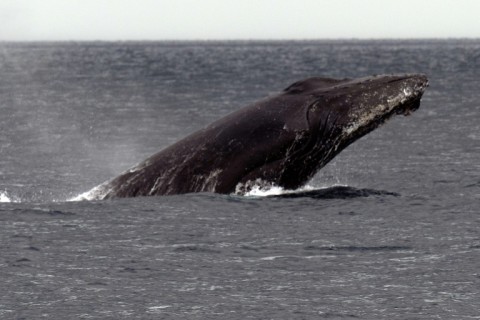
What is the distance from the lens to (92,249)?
1917 cm

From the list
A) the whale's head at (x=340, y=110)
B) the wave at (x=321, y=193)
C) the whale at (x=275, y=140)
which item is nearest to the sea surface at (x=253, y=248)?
the wave at (x=321, y=193)

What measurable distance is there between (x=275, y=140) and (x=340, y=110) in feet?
5.02

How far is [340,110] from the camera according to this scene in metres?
22.8

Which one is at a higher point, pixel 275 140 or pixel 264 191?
pixel 275 140

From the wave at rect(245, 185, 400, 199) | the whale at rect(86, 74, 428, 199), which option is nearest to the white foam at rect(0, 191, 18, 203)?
the whale at rect(86, 74, 428, 199)

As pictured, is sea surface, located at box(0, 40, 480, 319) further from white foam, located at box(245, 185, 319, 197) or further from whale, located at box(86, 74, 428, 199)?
whale, located at box(86, 74, 428, 199)

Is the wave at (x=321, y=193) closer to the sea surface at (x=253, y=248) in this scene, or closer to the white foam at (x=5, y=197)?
the sea surface at (x=253, y=248)

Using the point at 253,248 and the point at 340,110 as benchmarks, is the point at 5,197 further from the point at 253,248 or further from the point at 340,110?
the point at 253,248

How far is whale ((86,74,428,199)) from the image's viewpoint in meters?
22.5

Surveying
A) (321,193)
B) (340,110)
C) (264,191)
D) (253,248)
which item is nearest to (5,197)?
(264,191)

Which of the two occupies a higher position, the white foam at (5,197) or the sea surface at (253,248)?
the sea surface at (253,248)

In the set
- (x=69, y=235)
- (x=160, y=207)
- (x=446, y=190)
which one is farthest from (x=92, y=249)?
(x=446, y=190)

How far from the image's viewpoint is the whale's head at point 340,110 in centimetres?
2278

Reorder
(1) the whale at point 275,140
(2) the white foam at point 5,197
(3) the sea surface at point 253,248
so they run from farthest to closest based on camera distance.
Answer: (2) the white foam at point 5,197, (1) the whale at point 275,140, (3) the sea surface at point 253,248
